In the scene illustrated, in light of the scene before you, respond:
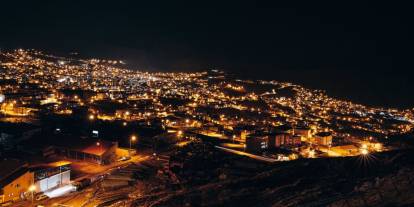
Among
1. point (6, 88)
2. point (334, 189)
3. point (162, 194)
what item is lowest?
point (162, 194)

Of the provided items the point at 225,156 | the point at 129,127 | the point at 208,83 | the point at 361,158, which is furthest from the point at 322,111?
the point at 361,158

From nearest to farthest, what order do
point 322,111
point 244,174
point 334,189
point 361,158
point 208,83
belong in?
point 334,189 < point 361,158 < point 244,174 < point 322,111 < point 208,83

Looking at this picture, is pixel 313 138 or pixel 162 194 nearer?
pixel 162 194

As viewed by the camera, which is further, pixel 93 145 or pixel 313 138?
pixel 313 138

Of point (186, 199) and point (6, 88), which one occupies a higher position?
point (6, 88)

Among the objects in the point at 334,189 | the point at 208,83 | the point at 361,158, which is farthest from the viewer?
the point at 208,83

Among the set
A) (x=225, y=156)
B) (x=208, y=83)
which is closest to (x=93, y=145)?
(x=225, y=156)

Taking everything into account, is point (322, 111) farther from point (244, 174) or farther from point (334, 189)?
point (334, 189)

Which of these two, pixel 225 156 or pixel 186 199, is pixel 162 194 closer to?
pixel 186 199

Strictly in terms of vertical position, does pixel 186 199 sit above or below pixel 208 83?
below
